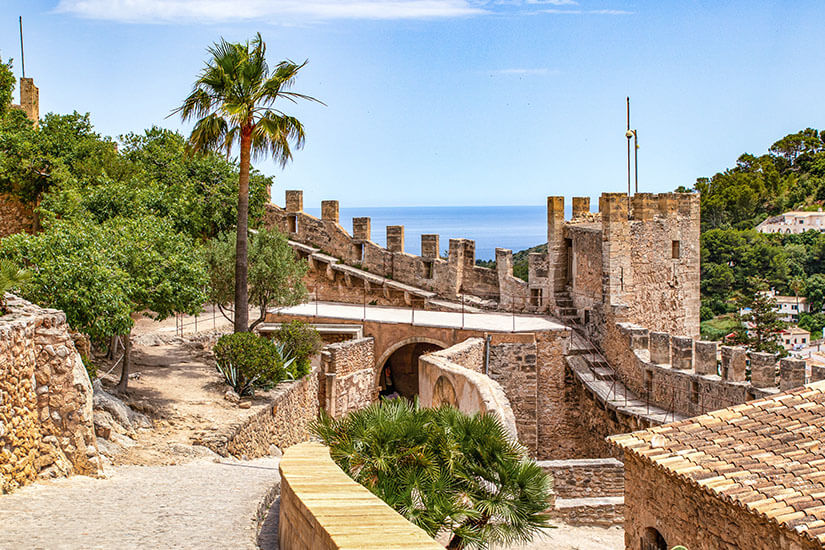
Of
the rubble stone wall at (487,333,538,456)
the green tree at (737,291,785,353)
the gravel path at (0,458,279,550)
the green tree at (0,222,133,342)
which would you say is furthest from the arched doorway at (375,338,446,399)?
the green tree at (737,291,785,353)

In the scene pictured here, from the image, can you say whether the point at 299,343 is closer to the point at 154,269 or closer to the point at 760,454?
the point at 154,269

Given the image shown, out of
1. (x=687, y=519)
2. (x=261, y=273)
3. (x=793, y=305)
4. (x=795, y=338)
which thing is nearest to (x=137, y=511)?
(x=687, y=519)

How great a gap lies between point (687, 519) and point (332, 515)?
7.00 meters

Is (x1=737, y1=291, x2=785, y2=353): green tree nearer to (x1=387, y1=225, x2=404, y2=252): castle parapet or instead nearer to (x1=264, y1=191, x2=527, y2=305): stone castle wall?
(x1=264, y1=191, x2=527, y2=305): stone castle wall

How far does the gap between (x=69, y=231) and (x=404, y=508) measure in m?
10.1

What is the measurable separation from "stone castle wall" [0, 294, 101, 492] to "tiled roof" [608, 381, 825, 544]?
24.6 feet

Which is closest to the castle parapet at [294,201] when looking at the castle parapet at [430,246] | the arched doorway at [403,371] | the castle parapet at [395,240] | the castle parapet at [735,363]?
the castle parapet at [395,240]

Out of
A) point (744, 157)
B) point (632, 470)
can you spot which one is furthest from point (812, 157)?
point (632, 470)

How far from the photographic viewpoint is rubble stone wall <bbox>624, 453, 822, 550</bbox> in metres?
10.6

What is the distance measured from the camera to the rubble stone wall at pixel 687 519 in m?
10.6

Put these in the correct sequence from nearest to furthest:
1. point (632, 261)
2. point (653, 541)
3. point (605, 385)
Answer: point (653, 541) < point (605, 385) < point (632, 261)

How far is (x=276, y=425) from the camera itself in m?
19.8

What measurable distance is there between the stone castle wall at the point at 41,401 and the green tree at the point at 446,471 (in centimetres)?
331

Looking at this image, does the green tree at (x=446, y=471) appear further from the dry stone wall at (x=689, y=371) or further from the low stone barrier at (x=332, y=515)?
the dry stone wall at (x=689, y=371)
